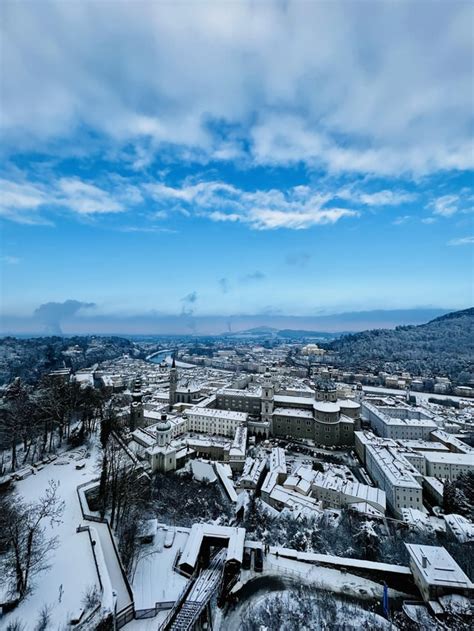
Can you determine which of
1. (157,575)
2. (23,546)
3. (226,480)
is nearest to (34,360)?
(226,480)

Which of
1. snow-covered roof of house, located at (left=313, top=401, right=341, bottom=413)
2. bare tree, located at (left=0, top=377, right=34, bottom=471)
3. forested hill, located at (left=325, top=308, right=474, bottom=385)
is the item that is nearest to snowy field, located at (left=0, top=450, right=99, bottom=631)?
bare tree, located at (left=0, top=377, right=34, bottom=471)

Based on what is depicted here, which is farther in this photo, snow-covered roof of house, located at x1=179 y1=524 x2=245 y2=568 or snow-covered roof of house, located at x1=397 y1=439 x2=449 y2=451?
snow-covered roof of house, located at x1=397 y1=439 x2=449 y2=451

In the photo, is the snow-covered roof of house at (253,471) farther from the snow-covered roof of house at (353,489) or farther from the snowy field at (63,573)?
the snowy field at (63,573)

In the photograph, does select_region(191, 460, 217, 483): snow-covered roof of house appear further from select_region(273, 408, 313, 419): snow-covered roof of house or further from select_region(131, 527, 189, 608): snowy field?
select_region(273, 408, 313, 419): snow-covered roof of house

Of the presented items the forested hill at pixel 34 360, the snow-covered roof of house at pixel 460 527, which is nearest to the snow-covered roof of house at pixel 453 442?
the snow-covered roof of house at pixel 460 527

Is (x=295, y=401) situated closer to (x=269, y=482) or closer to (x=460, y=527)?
(x=269, y=482)

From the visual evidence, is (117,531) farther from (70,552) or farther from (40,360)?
(40,360)
